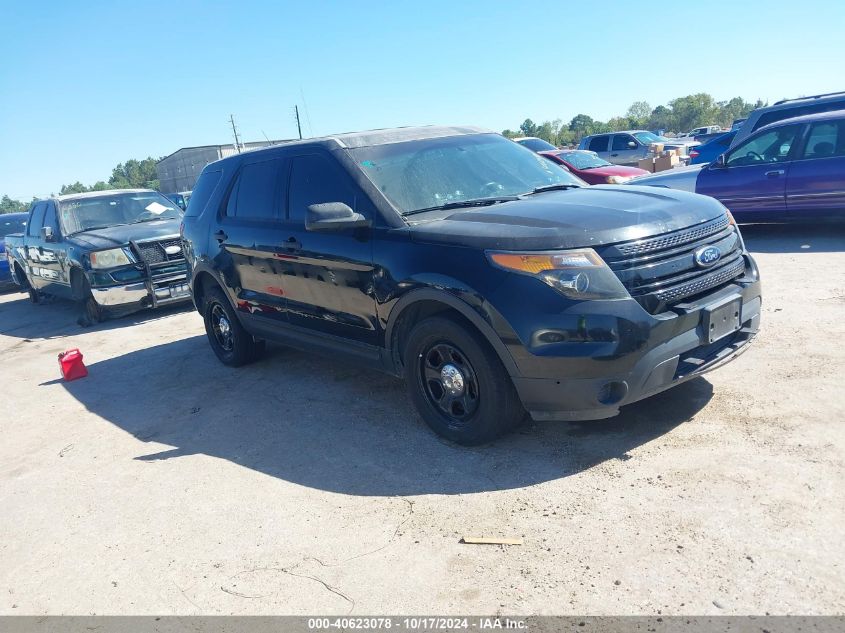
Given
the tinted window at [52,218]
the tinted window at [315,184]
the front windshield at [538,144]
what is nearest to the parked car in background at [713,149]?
the front windshield at [538,144]

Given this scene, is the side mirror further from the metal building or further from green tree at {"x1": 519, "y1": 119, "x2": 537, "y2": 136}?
green tree at {"x1": 519, "y1": 119, "x2": 537, "y2": 136}

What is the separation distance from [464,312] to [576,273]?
0.66m

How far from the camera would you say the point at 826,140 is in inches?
346

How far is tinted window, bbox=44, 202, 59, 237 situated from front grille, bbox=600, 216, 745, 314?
9.85 metres

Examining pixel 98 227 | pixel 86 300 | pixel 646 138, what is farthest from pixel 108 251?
pixel 646 138

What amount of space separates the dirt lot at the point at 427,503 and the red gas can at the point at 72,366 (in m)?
1.43

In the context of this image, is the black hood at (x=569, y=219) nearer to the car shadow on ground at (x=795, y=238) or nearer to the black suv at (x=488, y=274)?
the black suv at (x=488, y=274)

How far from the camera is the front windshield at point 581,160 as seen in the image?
1585 cm

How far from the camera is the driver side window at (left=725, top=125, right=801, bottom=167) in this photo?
9.15 metres

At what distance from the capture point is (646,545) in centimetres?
302

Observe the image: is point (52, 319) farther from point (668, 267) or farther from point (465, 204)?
point (668, 267)

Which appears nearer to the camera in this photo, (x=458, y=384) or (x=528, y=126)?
(x=458, y=384)

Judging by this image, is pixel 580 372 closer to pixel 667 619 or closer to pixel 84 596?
pixel 667 619

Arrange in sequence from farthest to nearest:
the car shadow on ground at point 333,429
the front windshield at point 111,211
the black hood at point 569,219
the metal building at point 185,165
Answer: the metal building at point 185,165
the front windshield at point 111,211
the car shadow on ground at point 333,429
the black hood at point 569,219
